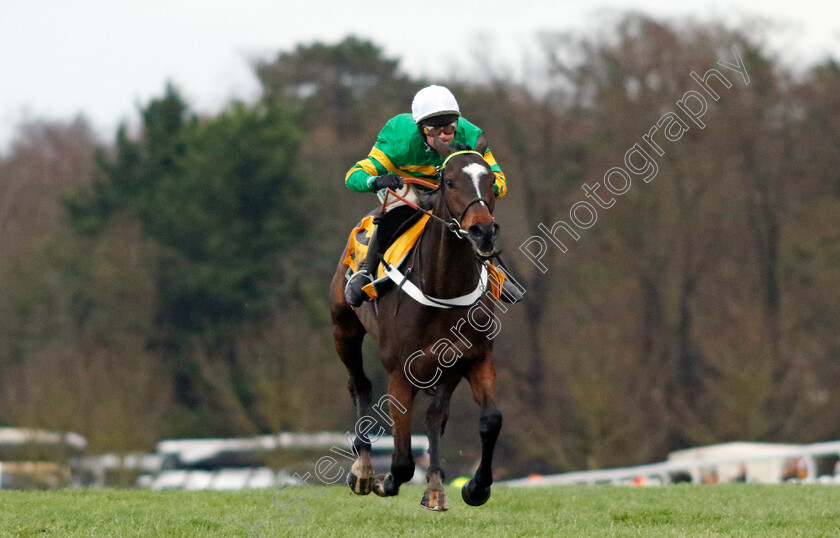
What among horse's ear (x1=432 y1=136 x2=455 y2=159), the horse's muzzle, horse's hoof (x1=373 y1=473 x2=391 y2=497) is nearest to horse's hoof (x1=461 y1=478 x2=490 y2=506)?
horse's hoof (x1=373 y1=473 x2=391 y2=497)

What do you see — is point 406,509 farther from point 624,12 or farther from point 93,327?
point 93,327

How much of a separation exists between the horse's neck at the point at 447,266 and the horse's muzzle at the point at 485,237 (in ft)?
2.27

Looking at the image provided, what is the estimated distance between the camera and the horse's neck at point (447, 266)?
27.0 feet

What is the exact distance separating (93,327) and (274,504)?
31.1 m

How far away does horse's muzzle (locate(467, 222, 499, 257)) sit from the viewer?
7.37 m

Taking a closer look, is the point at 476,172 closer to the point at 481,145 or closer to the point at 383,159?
the point at 481,145

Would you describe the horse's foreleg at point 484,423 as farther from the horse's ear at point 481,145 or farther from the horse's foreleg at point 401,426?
the horse's ear at point 481,145

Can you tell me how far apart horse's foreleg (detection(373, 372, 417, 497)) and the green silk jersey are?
1523 mm

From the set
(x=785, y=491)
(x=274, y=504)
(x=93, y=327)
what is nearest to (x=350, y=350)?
(x=274, y=504)

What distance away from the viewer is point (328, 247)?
131 ft

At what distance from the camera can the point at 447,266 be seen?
827cm

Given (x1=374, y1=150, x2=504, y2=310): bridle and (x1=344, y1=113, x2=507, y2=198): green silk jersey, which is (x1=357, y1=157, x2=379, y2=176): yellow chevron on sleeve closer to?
(x1=344, y1=113, x2=507, y2=198): green silk jersey

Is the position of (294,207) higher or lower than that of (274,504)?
higher

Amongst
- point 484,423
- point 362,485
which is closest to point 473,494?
point 484,423
